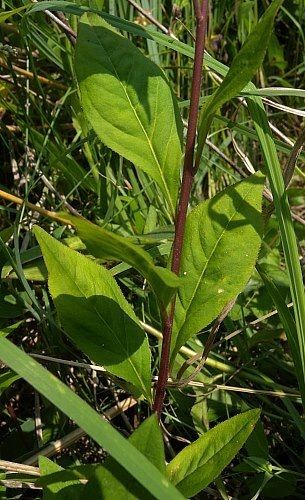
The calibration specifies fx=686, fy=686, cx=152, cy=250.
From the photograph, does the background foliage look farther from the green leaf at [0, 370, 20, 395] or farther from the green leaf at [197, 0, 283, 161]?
the green leaf at [197, 0, 283, 161]

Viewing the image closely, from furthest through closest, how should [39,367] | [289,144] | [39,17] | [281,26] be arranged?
1. [281,26]
2. [39,17]
3. [289,144]
4. [39,367]

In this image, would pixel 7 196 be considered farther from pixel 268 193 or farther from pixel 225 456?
pixel 225 456

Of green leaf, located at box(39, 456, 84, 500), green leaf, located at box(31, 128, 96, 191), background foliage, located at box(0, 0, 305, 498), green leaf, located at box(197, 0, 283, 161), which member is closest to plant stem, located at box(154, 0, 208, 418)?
green leaf, located at box(197, 0, 283, 161)

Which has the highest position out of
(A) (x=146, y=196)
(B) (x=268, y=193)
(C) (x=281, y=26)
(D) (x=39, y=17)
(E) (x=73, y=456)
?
(D) (x=39, y=17)

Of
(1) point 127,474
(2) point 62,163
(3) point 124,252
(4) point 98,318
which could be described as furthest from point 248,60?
(2) point 62,163

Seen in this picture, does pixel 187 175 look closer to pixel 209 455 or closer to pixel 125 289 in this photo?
pixel 209 455

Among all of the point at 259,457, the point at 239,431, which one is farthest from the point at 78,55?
the point at 259,457
